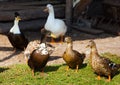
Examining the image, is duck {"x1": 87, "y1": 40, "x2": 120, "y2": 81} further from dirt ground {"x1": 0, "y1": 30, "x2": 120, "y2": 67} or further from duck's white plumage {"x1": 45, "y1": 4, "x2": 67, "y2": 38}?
duck's white plumage {"x1": 45, "y1": 4, "x2": 67, "y2": 38}

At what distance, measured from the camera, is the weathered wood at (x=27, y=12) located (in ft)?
37.7

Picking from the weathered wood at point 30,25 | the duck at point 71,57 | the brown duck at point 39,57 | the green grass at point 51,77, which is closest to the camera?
the green grass at point 51,77

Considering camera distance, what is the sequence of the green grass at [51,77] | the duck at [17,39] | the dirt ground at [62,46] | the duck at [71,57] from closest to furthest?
1. the green grass at [51,77]
2. the duck at [71,57]
3. the dirt ground at [62,46]
4. the duck at [17,39]

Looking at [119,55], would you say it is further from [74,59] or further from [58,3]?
[58,3]

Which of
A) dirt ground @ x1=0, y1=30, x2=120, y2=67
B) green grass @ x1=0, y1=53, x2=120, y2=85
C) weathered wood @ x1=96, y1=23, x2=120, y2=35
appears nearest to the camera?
green grass @ x1=0, y1=53, x2=120, y2=85

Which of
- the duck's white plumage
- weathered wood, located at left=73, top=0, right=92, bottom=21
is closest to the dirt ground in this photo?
the duck's white plumage

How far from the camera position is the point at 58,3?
12.5 metres

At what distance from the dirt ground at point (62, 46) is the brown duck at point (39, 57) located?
0.92 metres

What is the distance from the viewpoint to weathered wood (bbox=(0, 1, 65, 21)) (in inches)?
453

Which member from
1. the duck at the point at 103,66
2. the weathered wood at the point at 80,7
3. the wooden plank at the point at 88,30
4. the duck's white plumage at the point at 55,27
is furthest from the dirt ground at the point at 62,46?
the duck at the point at 103,66

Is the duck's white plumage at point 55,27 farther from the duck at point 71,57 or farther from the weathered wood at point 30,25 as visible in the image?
the duck at point 71,57

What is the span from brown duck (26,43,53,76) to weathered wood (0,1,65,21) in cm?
396

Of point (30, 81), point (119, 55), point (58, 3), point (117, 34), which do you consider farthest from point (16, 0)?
point (30, 81)

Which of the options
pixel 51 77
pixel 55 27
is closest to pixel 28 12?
pixel 55 27
